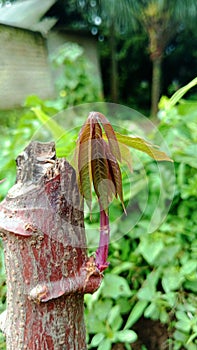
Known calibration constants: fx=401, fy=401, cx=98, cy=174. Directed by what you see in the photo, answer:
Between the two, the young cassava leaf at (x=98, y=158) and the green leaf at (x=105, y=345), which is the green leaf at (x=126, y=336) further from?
the young cassava leaf at (x=98, y=158)

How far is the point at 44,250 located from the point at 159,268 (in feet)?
1.32

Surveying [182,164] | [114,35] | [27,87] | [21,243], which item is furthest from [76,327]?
[114,35]

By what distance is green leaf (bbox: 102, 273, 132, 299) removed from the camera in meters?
0.60

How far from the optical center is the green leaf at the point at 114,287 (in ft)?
1.97

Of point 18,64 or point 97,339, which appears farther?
point 18,64

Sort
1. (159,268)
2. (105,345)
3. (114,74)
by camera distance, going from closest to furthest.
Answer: (105,345)
(159,268)
(114,74)

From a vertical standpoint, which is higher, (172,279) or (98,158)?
(98,158)

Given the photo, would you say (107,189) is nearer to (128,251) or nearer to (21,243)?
(21,243)

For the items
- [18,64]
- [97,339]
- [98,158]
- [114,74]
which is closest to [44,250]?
[98,158]

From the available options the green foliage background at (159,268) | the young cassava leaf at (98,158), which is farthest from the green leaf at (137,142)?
the green foliage background at (159,268)

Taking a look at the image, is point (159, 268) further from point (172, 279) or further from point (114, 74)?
point (114, 74)

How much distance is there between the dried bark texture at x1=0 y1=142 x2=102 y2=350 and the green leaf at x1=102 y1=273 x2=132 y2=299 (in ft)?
0.99

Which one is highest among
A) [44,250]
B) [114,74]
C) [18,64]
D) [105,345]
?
[114,74]

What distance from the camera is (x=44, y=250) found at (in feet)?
0.93
